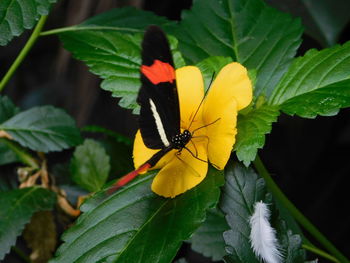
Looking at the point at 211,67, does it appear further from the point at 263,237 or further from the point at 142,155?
the point at 263,237

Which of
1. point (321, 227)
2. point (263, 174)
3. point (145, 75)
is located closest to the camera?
point (145, 75)

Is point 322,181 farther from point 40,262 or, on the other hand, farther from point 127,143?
point 40,262

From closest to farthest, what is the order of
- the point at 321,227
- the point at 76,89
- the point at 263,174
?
the point at 263,174
the point at 321,227
the point at 76,89

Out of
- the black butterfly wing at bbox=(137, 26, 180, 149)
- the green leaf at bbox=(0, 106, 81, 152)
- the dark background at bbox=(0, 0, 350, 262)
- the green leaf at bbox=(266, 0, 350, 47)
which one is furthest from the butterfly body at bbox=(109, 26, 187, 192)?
the dark background at bbox=(0, 0, 350, 262)

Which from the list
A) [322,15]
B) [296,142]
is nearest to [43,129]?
[322,15]

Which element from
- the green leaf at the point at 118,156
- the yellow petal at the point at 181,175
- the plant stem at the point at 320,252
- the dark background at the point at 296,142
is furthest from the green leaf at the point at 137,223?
the dark background at the point at 296,142

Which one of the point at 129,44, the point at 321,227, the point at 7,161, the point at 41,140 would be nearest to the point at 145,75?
the point at 129,44

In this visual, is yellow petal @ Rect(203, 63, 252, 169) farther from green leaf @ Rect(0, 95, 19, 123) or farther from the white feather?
green leaf @ Rect(0, 95, 19, 123)

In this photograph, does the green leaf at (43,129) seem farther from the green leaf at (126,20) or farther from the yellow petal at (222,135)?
the yellow petal at (222,135)
